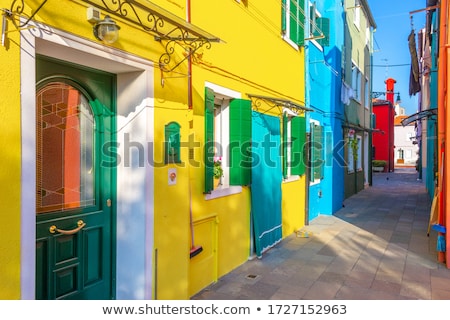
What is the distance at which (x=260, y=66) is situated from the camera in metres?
6.25

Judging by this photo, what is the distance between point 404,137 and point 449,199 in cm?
5026

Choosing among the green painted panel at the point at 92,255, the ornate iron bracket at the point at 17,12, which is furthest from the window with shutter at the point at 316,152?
the ornate iron bracket at the point at 17,12

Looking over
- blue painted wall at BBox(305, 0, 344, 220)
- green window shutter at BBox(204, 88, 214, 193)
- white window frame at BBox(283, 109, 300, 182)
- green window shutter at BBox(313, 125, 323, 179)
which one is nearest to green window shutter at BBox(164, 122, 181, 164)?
green window shutter at BBox(204, 88, 214, 193)

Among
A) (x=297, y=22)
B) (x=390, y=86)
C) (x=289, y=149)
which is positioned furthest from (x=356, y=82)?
(x=390, y=86)

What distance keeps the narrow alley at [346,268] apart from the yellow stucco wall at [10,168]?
2.46m

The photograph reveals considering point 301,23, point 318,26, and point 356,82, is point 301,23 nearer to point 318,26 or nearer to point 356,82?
point 318,26

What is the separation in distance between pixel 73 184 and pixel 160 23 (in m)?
1.80

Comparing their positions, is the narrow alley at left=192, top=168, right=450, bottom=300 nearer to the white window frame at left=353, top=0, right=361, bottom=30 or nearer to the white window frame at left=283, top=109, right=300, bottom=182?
the white window frame at left=283, top=109, right=300, bottom=182

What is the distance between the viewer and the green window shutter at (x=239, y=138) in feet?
17.5

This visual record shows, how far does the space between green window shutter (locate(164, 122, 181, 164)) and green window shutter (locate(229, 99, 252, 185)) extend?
1.49 meters

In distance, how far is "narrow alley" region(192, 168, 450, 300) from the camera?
15.0 ft

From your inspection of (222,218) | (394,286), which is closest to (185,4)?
(222,218)

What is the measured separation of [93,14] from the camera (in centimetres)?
290

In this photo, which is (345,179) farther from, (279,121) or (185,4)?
(185,4)
